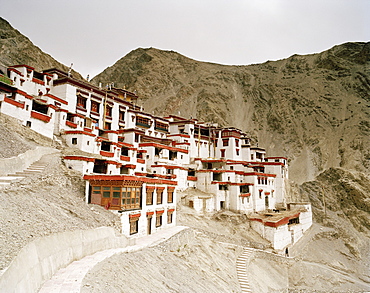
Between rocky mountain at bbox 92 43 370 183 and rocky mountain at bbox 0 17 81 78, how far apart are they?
1306 inches

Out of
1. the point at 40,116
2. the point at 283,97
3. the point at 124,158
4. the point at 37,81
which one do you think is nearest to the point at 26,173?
the point at 40,116

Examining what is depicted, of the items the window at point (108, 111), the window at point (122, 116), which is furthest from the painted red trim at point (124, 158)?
the window at point (122, 116)

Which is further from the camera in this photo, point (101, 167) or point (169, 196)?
point (101, 167)

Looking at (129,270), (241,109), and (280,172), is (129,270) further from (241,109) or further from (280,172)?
(241,109)

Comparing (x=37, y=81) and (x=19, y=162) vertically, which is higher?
(x=37, y=81)

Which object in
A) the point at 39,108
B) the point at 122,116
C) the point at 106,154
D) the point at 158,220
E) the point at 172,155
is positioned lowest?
the point at 158,220

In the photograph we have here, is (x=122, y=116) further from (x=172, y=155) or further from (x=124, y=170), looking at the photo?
(x=124, y=170)

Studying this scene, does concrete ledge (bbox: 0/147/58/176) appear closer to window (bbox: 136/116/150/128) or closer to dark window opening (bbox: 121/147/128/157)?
dark window opening (bbox: 121/147/128/157)

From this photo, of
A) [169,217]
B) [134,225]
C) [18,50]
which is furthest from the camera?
[18,50]

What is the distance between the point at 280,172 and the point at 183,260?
100 ft

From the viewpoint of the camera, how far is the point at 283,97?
89.9 m

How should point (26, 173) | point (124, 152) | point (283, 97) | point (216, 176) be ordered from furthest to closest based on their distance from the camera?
point (283, 97)
point (216, 176)
point (124, 152)
point (26, 173)

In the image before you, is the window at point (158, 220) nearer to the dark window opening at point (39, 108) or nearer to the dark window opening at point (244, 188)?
the dark window opening at point (244, 188)

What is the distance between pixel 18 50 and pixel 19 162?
54248 millimetres
